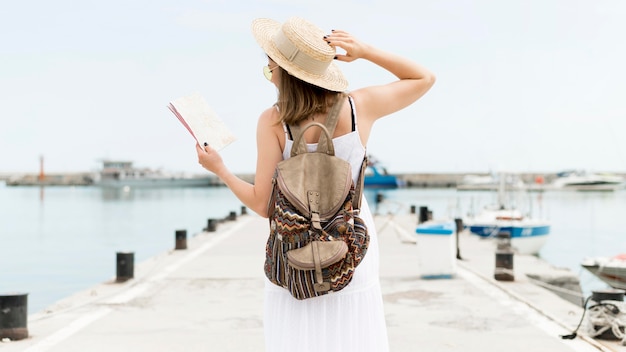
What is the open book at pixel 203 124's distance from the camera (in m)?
2.91

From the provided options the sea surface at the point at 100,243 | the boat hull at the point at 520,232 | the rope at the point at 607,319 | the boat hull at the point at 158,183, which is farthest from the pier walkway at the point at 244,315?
the boat hull at the point at 158,183

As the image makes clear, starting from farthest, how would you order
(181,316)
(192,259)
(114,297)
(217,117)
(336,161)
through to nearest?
(192,259)
(114,297)
(181,316)
(217,117)
(336,161)

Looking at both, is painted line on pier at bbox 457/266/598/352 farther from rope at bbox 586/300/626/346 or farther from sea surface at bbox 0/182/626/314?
sea surface at bbox 0/182/626/314

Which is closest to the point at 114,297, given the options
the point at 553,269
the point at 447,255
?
the point at 447,255

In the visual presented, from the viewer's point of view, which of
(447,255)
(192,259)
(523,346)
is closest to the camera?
(523,346)

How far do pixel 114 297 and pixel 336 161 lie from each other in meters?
6.80

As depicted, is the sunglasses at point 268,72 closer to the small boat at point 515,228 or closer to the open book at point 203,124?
the open book at point 203,124

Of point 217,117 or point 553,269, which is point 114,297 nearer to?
point 217,117

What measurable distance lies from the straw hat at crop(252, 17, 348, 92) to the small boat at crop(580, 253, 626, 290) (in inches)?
Result: 488

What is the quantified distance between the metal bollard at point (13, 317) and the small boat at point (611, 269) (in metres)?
11.1

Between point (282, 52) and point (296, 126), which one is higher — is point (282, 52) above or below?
above

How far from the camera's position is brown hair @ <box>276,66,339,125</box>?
109 inches

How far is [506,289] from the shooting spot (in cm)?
909

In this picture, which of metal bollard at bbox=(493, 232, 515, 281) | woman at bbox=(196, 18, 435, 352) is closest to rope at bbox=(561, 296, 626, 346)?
metal bollard at bbox=(493, 232, 515, 281)
